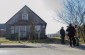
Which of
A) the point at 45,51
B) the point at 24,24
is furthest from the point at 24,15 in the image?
the point at 45,51

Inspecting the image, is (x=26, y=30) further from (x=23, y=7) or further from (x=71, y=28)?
(x=71, y=28)

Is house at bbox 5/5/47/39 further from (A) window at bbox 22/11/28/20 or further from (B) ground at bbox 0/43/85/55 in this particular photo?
(B) ground at bbox 0/43/85/55

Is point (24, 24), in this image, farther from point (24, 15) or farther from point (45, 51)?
point (45, 51)

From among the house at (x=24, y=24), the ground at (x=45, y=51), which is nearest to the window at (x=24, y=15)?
the house at (x=24, y=24)

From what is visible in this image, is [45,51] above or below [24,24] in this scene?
below

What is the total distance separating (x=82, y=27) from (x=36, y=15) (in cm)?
2126

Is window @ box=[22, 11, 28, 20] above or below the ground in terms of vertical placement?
above

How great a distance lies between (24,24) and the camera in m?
56.0

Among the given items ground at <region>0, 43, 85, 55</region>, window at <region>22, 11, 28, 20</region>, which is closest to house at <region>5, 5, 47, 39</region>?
window at <region>22, 11, 28, 20</region>

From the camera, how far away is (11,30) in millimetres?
56906

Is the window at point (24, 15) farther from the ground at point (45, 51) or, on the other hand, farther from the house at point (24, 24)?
the ground at point (45, 51)

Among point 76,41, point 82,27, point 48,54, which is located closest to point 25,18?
point 82,27

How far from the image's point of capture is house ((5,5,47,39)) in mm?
55469

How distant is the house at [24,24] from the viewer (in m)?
55.5
